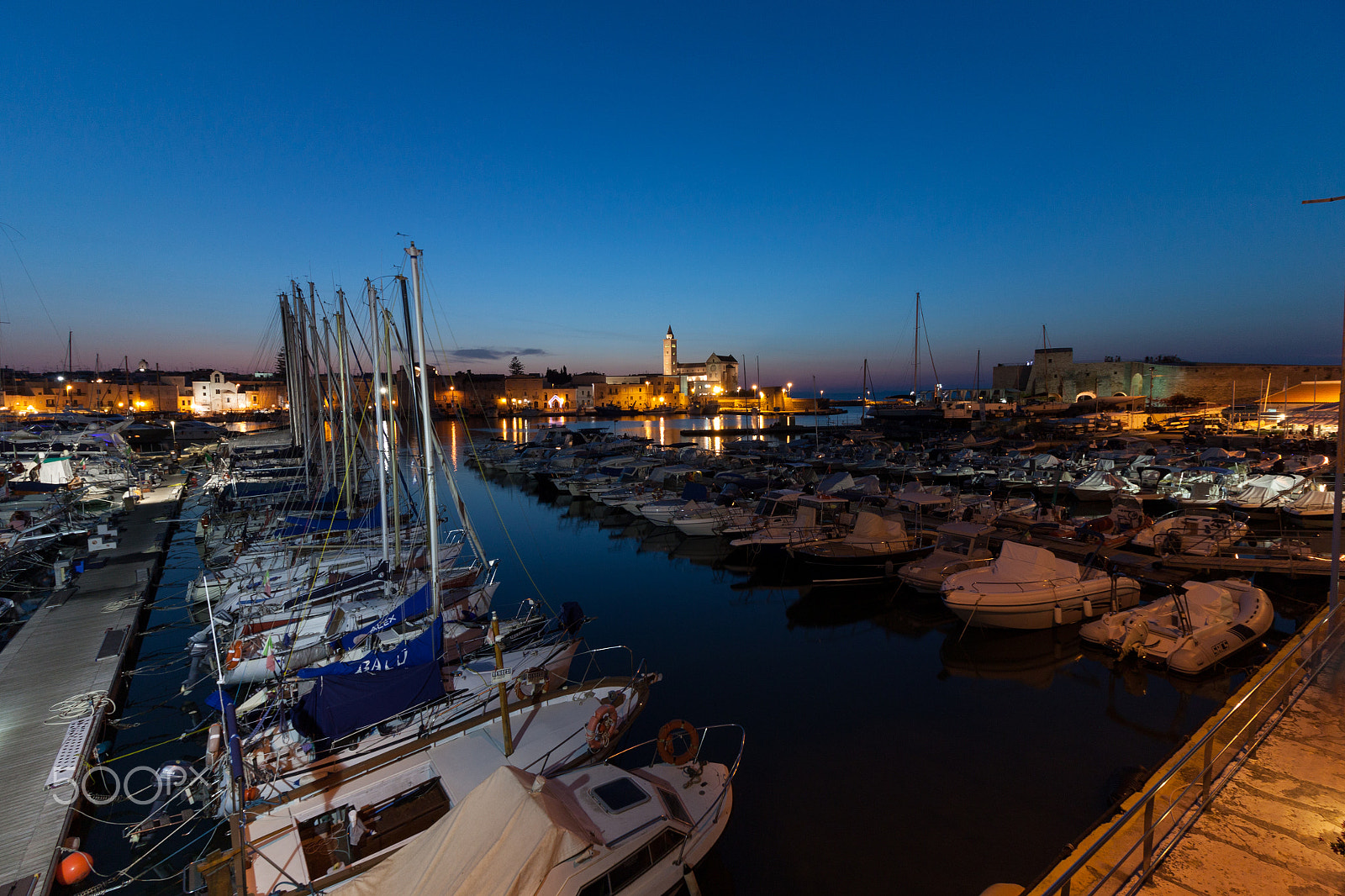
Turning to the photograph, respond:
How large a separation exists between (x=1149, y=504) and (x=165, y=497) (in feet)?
169

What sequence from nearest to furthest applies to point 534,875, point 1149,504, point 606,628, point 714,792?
point 534,875
point 714,792
point 606,628
point 1149,504

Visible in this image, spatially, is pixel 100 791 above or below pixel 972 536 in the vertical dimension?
below

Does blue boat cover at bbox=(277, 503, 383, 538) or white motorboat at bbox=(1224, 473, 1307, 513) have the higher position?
blue boat cover at bbox=(277, 503, 383, 538)

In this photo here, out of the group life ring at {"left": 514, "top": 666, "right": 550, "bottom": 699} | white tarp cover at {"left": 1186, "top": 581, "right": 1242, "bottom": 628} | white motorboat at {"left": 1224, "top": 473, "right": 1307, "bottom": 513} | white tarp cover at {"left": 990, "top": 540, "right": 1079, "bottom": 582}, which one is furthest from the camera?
white motorboat at {"left": 1224, "top": 473, "right": 1307, "bottom": 513}

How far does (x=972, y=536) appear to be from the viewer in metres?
18.8

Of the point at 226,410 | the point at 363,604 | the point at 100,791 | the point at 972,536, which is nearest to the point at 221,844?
the point at 100,791

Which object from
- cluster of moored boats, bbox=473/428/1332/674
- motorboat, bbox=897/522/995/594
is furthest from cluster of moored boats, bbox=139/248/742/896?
motorboat, bbox=897/522/995/594

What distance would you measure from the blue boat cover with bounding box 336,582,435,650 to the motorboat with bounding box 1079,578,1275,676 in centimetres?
1502

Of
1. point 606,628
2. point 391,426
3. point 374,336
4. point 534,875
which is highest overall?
point 374,336

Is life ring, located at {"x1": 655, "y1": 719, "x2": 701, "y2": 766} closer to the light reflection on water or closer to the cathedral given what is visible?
the light reflection on water

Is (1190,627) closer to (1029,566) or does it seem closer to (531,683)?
(1029,566)

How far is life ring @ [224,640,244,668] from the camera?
38.7ft

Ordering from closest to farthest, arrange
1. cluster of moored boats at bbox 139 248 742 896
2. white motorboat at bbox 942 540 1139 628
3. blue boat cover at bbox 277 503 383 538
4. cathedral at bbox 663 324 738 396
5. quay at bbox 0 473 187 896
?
cluster of moored boats at bbox 139 248 742 896
quay at bbox 0 473 187 896
white motorboat at bbox 942 540 1139 628
blue boat cover at bbox 277 503 383 538
cathedral at bbox 663 324 738 396

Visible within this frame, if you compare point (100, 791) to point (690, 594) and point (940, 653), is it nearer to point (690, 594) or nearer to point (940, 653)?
point (690, 594)
